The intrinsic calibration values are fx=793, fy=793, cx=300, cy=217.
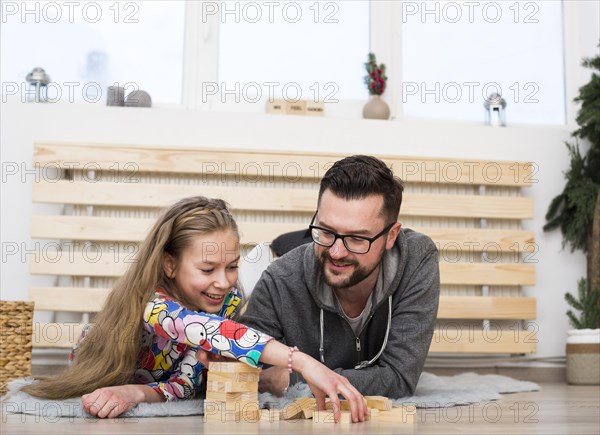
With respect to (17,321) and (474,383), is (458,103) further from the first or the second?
(17,321)

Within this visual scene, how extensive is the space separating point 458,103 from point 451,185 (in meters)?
0.45

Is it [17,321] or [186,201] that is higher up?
[186,201]

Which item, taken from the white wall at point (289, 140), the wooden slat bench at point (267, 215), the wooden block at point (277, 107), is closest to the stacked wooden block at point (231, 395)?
the wooden slat bench at point (267, 215)

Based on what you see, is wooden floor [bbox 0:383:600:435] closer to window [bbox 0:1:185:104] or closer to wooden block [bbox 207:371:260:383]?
wooden block [bbox 207:371:260:383]

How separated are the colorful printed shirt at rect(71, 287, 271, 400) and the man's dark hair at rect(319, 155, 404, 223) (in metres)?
0.38

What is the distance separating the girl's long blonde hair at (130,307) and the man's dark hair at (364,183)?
0.88 feet

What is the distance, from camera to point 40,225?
3078mm

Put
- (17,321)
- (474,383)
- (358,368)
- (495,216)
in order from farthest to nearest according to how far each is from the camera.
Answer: (495,216) → (474,383) → (17,321) → (358,368)

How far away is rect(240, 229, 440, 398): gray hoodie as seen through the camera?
1832 millimetres

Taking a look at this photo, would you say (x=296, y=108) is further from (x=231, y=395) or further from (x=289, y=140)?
(x=231, y=395)

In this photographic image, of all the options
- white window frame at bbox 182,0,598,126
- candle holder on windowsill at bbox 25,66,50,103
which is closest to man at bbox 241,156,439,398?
white window frame at bbox 182,0,598,126

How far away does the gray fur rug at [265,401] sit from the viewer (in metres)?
1.56

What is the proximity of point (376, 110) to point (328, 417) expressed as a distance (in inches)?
84.7

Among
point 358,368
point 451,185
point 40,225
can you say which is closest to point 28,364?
point 40,225
